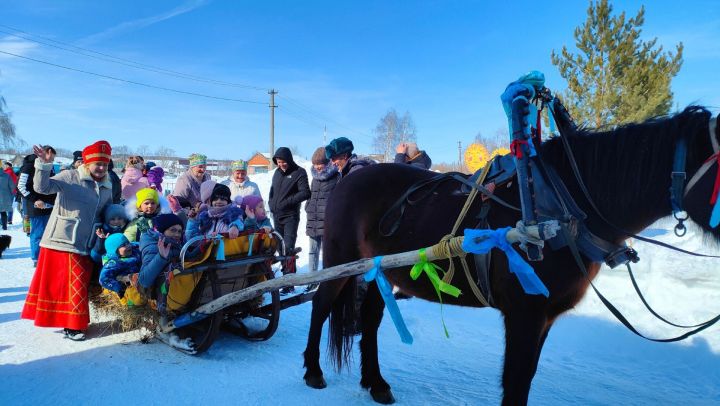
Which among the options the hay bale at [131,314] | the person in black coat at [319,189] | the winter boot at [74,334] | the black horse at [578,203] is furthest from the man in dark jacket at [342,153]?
the winter boot at [74,334]

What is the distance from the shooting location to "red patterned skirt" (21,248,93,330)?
12.3 feet

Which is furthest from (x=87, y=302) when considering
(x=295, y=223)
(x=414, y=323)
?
(x=414, y=323)

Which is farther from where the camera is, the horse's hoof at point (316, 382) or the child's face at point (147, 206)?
the child's face at point (147, 206)

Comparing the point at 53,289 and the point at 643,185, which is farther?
the point at 53,289

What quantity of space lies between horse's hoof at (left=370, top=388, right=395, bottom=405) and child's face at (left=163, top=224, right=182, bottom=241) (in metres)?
2.08

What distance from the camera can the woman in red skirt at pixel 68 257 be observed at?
3.75 m

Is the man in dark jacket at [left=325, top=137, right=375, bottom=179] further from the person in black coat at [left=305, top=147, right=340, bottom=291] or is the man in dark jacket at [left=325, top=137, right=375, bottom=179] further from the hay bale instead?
the hay bale

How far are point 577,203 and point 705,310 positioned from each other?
3268 mm

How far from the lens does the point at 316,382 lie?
311 cm

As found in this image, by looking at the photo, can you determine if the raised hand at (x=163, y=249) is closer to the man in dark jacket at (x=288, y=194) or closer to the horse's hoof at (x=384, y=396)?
the horse's hoof at (x=384, y=396)

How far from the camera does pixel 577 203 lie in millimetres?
2139

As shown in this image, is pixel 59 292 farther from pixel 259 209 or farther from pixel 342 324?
pixel 342 324

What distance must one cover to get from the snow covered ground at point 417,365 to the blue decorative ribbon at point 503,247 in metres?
1.02

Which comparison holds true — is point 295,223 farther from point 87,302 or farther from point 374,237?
point 374,237
